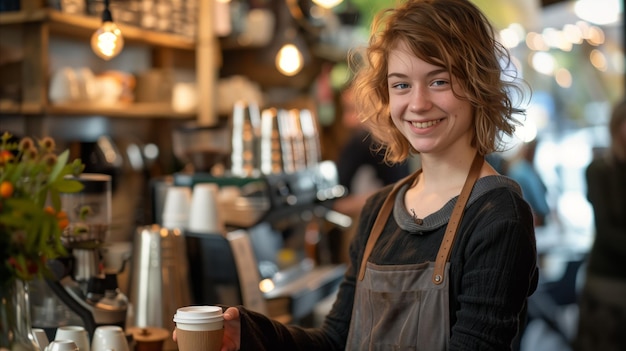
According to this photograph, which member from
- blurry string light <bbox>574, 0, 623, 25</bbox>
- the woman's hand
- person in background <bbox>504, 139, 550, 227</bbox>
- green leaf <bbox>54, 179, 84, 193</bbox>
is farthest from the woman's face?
blurry string light <bbox>574, 0, 623, 25</bbox>

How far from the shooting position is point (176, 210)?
10.6ft

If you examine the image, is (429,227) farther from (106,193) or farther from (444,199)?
(106,193)

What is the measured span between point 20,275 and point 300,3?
4.51m

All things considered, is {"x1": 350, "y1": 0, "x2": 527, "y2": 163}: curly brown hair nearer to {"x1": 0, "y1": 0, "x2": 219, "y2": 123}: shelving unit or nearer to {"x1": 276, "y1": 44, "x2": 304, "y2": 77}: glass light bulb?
{"x1": 0, "y1": 0, "x2": 219, "y2": 123}: shelving unit

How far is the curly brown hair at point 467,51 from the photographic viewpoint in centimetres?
190

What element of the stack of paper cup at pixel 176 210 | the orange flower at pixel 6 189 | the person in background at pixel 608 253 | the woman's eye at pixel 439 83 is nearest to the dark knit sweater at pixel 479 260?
the woman's eye at pixel 439 83

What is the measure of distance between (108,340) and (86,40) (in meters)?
3.18

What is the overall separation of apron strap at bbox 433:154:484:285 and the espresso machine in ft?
2.95

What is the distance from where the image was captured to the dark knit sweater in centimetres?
177

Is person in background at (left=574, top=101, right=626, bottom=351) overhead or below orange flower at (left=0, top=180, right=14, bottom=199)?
below

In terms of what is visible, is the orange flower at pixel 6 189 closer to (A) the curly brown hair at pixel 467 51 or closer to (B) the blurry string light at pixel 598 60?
(A) the curly brown hair at pixel 467 51

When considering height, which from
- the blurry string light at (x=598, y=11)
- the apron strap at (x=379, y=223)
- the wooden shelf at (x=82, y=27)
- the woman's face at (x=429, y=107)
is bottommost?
the apron strap at (x=379, y=223)

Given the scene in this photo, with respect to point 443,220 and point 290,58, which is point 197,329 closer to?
point 443,220

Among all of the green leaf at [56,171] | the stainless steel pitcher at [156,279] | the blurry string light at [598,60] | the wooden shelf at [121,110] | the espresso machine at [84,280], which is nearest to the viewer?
the green leaf at [56,171]
